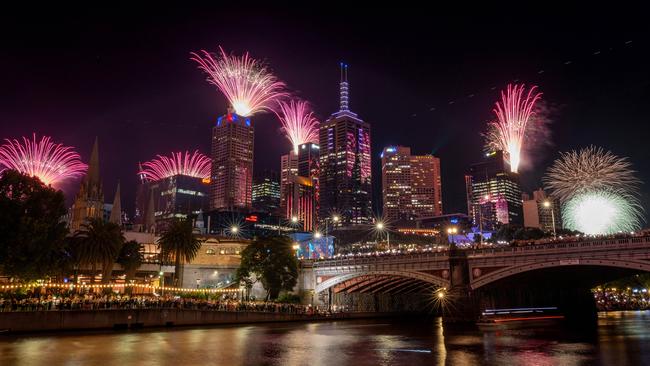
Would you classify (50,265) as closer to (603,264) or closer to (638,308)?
(603,264)

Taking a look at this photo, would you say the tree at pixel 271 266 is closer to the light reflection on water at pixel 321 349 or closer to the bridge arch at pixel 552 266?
the bridge arch at pixel 552 266

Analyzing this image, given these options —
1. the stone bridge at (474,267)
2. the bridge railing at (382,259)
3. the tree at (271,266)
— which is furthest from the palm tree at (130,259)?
the bridge railing at (382,259)

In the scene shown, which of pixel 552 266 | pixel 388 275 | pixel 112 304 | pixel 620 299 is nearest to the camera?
pixel 552 266

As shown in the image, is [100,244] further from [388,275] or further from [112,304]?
[388,275]

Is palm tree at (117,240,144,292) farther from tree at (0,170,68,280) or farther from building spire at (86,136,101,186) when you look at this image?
building spire at (86,136,101,186)

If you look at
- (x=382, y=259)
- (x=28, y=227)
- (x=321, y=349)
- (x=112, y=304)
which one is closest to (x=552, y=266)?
(x=382, y=259)

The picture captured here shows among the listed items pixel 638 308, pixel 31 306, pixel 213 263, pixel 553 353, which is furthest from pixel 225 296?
pixel 638 308
